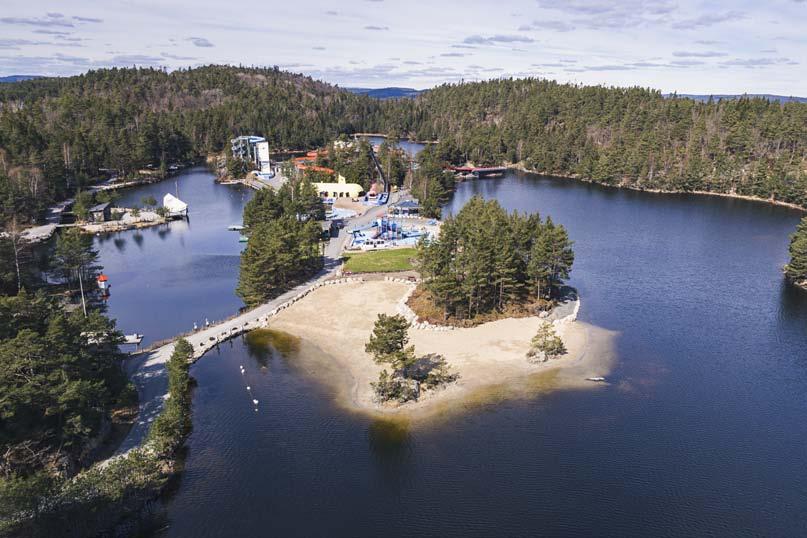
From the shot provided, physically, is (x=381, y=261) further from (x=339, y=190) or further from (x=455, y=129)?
(x=455, y=129)

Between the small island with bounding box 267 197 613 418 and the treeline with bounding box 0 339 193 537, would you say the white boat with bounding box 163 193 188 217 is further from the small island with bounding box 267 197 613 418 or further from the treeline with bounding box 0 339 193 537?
the treeline with bounding box 0 339 193 537

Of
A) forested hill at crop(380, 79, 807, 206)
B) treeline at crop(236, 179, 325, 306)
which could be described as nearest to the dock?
treeline at crop(236, 179, 325, 306)

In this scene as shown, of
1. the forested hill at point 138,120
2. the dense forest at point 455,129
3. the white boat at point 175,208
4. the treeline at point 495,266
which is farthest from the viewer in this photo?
the dense forest at point 455,129

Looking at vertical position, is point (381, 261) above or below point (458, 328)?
above

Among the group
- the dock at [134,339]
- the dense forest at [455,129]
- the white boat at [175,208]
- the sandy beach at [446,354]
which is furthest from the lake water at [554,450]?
the dense forest at [455,129]

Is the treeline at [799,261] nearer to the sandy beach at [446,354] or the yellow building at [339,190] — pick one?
the sandy beach at [446,354]

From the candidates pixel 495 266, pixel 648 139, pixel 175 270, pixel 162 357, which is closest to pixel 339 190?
pixel 175 270

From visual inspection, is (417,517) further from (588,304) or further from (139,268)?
(139,268)
